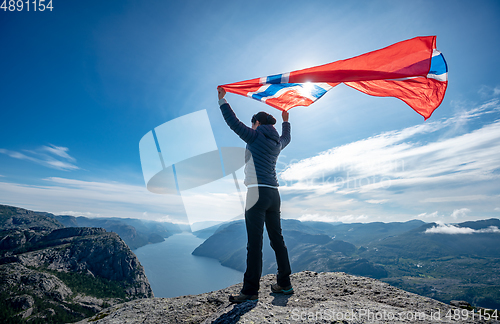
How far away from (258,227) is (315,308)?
56.0 inches

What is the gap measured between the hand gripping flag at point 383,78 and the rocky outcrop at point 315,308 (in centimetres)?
420

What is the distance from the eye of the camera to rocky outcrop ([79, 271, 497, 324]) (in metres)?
2.68

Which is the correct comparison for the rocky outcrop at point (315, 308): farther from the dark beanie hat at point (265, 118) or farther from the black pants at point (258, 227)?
the dark beanie hat at point (265, 118)

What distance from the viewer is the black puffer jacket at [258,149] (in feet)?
12.2

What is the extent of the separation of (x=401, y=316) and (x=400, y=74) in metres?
4.47

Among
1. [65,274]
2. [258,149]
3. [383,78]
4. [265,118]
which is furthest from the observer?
[65,274]

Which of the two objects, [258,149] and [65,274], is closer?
[258,149]

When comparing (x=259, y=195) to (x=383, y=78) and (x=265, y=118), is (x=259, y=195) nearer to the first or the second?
(x=265, y=118)

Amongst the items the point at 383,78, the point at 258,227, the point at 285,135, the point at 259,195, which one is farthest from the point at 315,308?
the point at 383,78

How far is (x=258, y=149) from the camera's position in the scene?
3863 mm

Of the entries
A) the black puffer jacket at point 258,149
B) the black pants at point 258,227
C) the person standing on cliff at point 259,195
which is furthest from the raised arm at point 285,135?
the black pants at point 258,227

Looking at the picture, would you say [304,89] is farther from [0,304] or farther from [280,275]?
[0,304]

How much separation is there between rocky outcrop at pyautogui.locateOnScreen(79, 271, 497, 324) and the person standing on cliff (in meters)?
0.29

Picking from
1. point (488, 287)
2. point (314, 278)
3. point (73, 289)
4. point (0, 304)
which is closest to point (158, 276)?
point (73, 289)
